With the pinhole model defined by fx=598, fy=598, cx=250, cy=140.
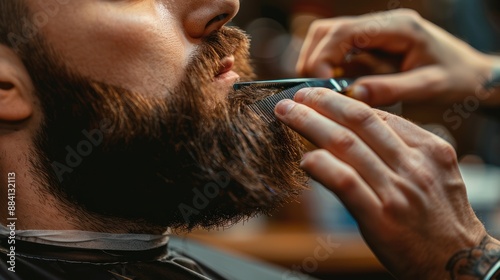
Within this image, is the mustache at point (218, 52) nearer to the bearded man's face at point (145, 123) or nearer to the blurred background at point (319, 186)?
the bearded man's face at point (145, 123)

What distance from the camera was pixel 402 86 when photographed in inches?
76.8

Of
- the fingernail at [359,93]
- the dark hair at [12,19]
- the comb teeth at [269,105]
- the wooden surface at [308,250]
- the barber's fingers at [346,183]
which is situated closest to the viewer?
the barber's fingers at [346,183]

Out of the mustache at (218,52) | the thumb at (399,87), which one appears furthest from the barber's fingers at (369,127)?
the thumb at (399,87)

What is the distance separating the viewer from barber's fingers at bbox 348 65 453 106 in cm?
188

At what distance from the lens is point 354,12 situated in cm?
380

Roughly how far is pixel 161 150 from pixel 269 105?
270 millimetres

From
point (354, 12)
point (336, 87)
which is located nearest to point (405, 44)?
point (336, 87)

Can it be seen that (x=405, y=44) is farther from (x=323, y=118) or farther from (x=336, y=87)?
(x=323, y=118)

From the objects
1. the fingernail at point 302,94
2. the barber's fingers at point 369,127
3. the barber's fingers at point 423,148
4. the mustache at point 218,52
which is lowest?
the barber's fingers at point 423,148

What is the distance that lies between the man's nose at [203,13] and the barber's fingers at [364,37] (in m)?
0.61

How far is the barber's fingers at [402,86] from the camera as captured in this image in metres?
1.88

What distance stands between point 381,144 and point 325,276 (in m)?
2.18

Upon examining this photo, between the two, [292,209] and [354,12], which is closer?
[292,209]

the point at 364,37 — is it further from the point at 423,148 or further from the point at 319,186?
the point at 319,186
